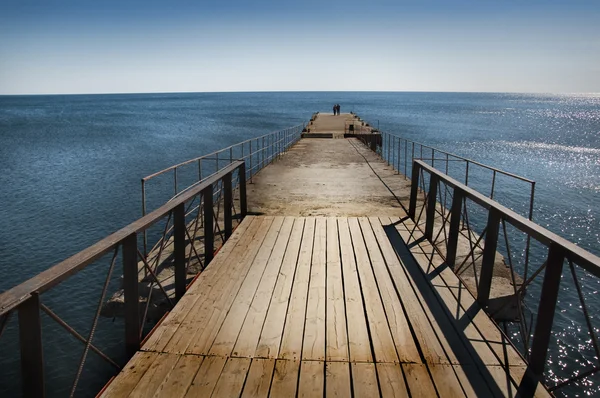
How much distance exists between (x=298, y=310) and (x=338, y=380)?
50.7 inches

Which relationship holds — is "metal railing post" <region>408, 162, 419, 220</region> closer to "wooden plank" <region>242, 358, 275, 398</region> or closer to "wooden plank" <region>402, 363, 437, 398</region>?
"wooden plank" <region>402, 363, 437, 398</region>

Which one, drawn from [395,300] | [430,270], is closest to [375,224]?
[430,270]

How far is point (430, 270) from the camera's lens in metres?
5.96

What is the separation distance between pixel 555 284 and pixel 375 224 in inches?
194

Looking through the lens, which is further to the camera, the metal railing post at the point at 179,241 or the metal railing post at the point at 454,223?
the metal railing post at the point at 454,223

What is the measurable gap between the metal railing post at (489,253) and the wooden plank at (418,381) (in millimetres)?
1547

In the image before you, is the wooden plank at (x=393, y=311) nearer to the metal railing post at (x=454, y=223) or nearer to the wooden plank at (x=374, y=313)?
the wooden plank at (x=374, y=313)

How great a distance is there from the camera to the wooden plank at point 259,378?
3.33 meters

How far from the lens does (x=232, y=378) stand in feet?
11.5

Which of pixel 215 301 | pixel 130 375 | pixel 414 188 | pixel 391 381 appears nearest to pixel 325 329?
pixel 391 381

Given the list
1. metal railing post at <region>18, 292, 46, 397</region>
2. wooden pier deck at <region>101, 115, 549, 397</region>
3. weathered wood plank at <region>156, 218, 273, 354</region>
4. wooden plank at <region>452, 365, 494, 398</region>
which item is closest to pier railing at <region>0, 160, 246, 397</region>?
metal railing post at <region>18, 292, 46, 397</region>

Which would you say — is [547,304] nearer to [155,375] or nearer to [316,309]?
[316,309]

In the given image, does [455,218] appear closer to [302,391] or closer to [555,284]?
[555,284]

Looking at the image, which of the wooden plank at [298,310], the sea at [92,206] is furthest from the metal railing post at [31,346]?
the sea at [92,206]
